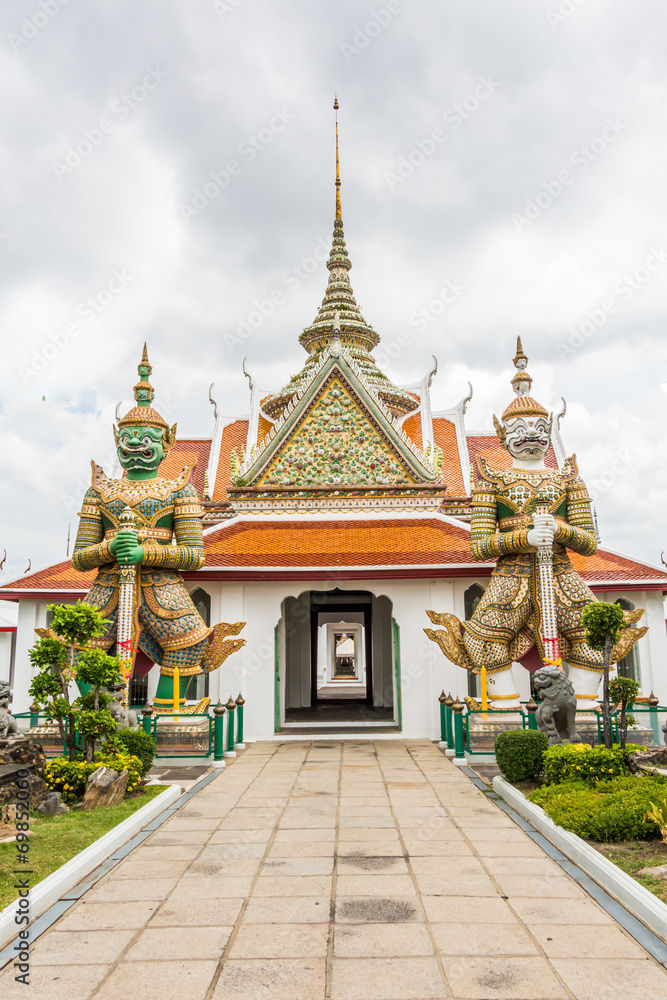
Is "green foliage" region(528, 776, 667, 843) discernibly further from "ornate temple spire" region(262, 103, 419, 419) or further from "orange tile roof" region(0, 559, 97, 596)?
"ornate temple spire" region(262, 103, 419, 419)

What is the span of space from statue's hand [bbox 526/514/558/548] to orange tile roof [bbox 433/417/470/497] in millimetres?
5794

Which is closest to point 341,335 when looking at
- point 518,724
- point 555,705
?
point 518,724

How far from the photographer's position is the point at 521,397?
33.6 ft

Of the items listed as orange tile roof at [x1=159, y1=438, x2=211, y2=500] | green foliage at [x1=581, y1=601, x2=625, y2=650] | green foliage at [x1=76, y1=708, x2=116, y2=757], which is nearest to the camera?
green foliage at [x1=76, y1=708, x2=116, y2=757]

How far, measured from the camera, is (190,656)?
9703 mm

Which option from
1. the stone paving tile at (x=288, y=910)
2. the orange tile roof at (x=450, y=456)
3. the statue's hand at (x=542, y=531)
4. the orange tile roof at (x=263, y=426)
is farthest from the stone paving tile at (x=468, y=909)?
the orange tile roof at (x=263, y=426)

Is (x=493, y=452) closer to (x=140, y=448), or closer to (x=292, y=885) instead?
(x=140, y=448)

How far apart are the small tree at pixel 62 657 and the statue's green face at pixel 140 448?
11.0 ft

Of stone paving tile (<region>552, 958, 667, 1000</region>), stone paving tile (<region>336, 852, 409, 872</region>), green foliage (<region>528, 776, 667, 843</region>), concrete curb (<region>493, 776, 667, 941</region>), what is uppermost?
green foliage (<region>528, 776, 667, 843</region>)

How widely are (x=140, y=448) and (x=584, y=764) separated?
6942mm

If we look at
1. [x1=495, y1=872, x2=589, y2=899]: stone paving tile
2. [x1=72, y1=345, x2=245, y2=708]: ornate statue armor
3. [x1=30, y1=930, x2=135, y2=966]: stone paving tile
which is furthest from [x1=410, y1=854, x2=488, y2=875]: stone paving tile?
[x1=72, y1=345, x2=245, y2=708]: ornate statue armor

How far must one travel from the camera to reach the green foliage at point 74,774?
6699mm

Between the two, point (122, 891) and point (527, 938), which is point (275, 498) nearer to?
point (122, 891)

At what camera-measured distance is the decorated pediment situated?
13367 millimetres
